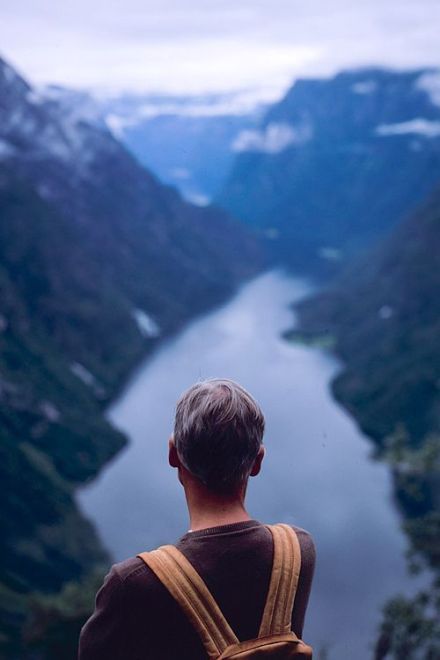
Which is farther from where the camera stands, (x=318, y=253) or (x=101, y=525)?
(x=318, y=253)

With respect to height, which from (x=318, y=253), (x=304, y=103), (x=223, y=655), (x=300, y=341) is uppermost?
(x=304, y=103)

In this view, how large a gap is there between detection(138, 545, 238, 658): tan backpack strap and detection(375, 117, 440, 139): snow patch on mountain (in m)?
48.3

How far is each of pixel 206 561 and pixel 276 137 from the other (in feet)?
202

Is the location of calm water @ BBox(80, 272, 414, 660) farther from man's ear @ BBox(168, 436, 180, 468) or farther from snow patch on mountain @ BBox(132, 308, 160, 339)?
snow patch on mountain @ BBox(132, 308, 160, 339)

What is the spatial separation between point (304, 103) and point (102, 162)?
25.7 metres

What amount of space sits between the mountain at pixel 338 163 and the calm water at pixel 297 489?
25.4 metres

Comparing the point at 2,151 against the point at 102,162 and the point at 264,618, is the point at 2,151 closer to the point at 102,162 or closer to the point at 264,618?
the point at 102,162

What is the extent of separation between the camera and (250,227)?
50.7 m

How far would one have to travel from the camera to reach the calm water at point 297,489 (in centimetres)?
844

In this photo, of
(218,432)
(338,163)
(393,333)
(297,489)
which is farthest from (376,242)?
(218,432)

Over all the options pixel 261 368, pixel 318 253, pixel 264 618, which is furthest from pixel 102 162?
pixel 264 618

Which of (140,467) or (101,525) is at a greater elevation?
(140,467)

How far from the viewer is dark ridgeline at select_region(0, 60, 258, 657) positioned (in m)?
14.2

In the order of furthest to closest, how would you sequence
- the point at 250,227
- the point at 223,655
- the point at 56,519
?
the point at 250,227 → the point at 56,519 → the point at 223,655
